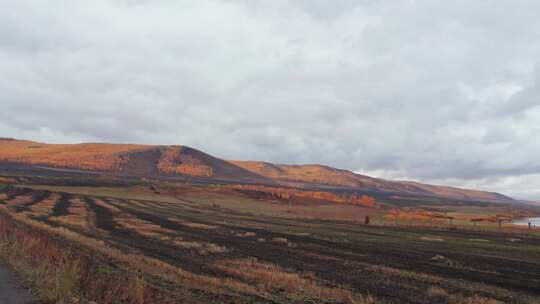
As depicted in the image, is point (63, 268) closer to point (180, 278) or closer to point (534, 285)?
point (180, 278)

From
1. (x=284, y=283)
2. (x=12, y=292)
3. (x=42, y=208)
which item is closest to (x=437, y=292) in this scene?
(x=284, y=283)

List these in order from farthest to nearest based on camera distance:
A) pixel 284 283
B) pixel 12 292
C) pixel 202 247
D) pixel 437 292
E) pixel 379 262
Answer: pixel 202 247 → pixel 379 262 → pixel 284 283 → pixel 437 292 → pixel 12 292

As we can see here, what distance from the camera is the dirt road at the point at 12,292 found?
10700mm

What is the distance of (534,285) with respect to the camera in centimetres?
2025

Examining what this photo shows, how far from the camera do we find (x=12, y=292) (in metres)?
11.4

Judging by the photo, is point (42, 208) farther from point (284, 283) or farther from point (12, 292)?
point (12, 292)

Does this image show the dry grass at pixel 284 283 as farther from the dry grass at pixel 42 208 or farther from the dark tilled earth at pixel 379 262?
the dry grass at pixel 42 208

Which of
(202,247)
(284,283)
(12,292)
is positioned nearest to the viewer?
(12,292)

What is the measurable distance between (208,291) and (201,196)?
125 metres

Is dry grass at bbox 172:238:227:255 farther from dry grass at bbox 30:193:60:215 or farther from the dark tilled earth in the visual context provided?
dry grass at bbox 30:193:60:215

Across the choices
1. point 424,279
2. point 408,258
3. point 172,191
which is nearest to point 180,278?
point 424,279

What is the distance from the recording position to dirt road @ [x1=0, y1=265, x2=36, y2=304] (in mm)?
10700

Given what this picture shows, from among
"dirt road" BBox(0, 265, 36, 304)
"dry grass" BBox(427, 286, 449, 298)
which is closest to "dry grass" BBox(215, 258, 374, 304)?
"dry grass" BBox(427, 286, 449, 298)

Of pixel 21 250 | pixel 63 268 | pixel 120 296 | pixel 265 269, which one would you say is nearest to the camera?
pixel 120 296
